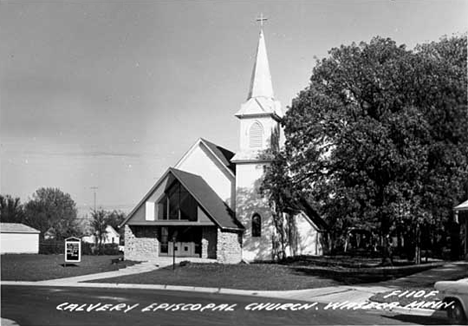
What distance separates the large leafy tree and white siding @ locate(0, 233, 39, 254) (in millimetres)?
12876

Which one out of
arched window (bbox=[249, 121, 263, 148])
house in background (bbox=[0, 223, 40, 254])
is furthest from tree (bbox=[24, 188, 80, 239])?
arched window (bbox=[249, 121, 263, 148])

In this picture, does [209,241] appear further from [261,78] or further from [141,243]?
[261,78]

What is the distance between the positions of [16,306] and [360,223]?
1794cm

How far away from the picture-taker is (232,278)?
78.8 ft

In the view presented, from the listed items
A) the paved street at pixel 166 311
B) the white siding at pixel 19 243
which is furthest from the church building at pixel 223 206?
the paved street at pixel 166 311

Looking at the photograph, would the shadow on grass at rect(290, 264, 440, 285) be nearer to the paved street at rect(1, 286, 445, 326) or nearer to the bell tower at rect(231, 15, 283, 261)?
the paved street at rect(1, 286, 445, 326)

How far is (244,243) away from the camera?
35.3m

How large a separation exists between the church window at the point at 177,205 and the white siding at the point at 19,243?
297 inches

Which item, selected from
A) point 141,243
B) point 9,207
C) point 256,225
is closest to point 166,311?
point 9,207

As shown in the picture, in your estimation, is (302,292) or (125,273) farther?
(125,273)

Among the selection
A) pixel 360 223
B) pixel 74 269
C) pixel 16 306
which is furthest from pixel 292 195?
pixel 16 306

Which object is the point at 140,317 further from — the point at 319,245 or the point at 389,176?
the point at 319,245

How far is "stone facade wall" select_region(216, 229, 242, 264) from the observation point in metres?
32.6

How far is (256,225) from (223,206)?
2.38 meters
